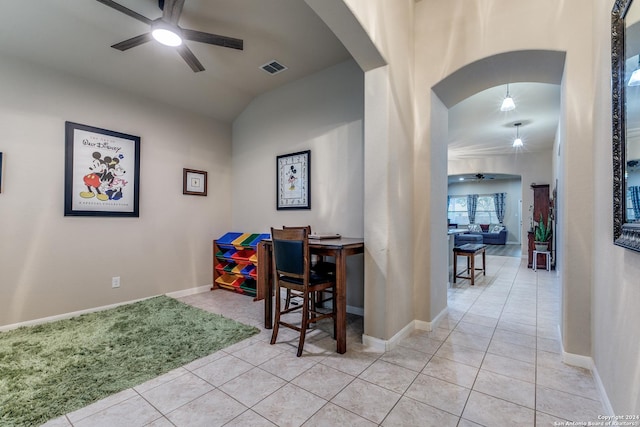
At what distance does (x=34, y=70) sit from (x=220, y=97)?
1862 mm

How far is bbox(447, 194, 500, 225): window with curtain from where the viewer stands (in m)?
11.9

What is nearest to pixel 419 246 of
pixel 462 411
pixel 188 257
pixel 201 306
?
pixel 462 411

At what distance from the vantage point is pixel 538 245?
5.45 m

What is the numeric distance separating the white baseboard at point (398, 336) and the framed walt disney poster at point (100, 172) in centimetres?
307

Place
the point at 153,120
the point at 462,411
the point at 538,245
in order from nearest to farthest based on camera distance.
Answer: the point at 462,411
the point at 153,120
the point at 538,245

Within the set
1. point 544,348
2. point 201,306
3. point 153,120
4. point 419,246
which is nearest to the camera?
point 544,348

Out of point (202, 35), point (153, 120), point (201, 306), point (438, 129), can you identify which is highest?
point (202, 35)

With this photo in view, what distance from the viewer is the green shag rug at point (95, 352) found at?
1.61 metres

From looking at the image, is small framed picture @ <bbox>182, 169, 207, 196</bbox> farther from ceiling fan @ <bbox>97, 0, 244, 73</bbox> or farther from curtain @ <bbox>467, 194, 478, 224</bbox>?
curtain @ <bbox>467, 194, 478, 224</bbox>

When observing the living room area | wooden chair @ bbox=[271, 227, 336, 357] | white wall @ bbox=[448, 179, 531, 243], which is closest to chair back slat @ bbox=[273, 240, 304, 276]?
wooden chair @ bbox=[271, 227, 336, 357]

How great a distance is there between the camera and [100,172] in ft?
10.3

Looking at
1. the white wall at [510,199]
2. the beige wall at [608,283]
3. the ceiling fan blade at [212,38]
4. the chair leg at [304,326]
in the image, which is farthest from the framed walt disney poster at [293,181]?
the white wall at [510,199]

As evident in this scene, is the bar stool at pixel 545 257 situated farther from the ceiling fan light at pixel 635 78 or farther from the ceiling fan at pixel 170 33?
the ceiling fan at pixel 170 33

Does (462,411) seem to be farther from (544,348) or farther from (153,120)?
(153,120)
